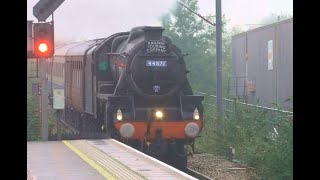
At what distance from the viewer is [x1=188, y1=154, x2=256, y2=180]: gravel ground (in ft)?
53.2

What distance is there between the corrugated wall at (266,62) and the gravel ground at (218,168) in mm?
7191

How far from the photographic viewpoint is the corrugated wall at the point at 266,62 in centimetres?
2739

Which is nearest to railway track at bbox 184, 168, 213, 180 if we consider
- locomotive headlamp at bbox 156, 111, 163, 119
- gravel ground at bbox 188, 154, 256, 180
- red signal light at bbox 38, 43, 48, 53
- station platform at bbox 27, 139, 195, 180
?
gravel ground at bbox 188, 154, 256, 180

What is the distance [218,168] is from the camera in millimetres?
17438

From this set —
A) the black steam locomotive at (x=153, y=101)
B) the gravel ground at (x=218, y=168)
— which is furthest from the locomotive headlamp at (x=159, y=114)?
the gravel ground at (x=218, y=168)

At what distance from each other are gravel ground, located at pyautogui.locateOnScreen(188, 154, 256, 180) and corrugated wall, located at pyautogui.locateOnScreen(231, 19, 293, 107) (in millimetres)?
7191

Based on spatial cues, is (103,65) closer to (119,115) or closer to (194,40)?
(119,115)

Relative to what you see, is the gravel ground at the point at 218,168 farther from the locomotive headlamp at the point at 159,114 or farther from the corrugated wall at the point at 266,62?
the corrugated wall at the point at 266,62

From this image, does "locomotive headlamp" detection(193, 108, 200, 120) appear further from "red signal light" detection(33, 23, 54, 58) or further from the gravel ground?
"red signal light" detection(33, 23, 54, 58)
